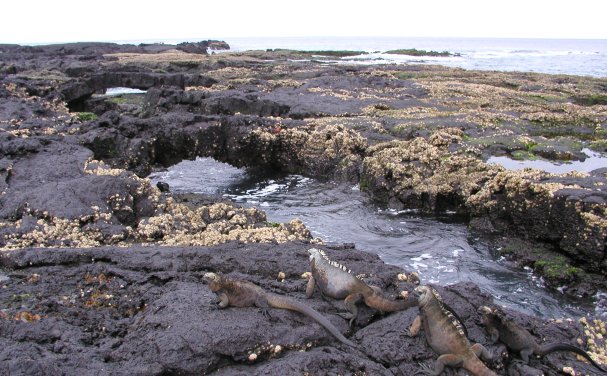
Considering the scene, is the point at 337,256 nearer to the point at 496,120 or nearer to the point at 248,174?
the point at 248,174

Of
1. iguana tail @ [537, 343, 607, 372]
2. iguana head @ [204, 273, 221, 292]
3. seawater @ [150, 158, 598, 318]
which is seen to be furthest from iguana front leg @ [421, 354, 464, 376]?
seawater @ [150, 158, 598, 318]

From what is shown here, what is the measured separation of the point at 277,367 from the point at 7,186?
34.1 feet

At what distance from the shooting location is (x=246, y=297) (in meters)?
6.29

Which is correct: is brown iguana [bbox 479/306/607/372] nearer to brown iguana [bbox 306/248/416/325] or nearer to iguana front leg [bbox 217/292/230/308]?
brown iguana [bbox 306/248/416/325]

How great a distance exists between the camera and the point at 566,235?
1163cm

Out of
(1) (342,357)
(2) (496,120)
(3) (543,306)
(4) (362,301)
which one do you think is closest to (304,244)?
(4) (362,301)

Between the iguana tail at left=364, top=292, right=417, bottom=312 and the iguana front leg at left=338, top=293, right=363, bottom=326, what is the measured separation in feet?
0.42

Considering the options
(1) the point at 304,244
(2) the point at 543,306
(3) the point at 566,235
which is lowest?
(2) the point at 543,306

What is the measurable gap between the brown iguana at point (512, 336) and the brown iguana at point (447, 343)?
466 mm

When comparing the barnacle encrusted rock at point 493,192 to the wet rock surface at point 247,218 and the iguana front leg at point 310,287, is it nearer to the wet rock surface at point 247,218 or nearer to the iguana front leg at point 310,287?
the wet rock surface at point 247,218

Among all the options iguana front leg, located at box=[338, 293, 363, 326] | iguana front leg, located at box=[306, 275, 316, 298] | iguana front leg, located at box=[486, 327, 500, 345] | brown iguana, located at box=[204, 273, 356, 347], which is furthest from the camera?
iguana front leg, located at box=[306, 275, 316, 298]

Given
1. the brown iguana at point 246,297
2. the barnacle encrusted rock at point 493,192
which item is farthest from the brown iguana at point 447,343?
the barnacle encrusted rock at point 493,192

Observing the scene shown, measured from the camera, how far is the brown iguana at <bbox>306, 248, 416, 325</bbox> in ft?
20.9

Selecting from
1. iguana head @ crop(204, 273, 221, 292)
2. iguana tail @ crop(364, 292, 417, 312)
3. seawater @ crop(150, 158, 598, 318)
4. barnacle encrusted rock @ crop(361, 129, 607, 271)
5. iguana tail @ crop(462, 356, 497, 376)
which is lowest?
seawater @ crop(150, 158, 598, 318)
